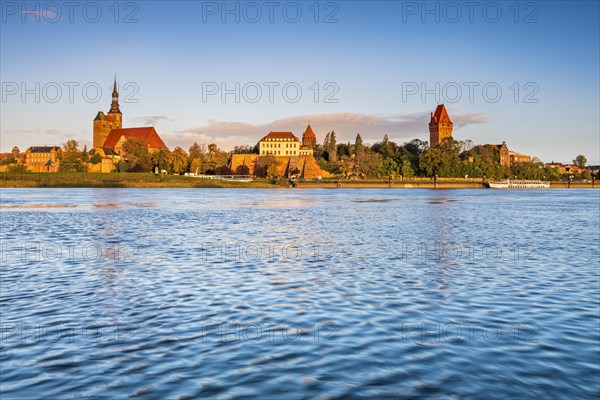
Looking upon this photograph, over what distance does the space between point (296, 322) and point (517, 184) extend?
176 m

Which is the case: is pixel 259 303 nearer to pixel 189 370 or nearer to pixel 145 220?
pixel 189 370

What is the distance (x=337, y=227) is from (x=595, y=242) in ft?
43.0

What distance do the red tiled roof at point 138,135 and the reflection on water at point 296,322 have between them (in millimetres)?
173691

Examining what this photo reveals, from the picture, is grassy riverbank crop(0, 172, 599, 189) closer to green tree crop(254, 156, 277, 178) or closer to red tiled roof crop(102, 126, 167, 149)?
green tree crop(254, 156, 277, 178)

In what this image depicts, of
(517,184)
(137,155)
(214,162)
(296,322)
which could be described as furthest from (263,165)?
(296,322)

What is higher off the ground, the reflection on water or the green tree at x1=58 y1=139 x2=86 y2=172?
the green tree at x1=58 y1=139 x2=86 y2=172

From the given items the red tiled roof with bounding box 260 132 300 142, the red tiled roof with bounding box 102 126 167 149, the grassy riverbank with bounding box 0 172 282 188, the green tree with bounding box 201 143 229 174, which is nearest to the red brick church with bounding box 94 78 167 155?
the red tiled roof with bounding box 102 126 167 149

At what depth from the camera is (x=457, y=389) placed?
718 cm

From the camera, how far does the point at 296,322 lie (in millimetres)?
10414

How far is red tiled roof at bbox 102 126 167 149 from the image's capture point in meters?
189

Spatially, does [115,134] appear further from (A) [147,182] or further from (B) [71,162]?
(A) [147,182]

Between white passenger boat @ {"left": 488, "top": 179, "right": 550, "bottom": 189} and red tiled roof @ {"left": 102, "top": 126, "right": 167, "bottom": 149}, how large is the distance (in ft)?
350

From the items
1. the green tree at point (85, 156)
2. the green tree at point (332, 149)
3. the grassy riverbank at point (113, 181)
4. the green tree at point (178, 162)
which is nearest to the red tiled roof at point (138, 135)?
the green tree at point (85, 156)

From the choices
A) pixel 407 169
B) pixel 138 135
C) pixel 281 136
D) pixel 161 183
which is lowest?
pixel 161 183
